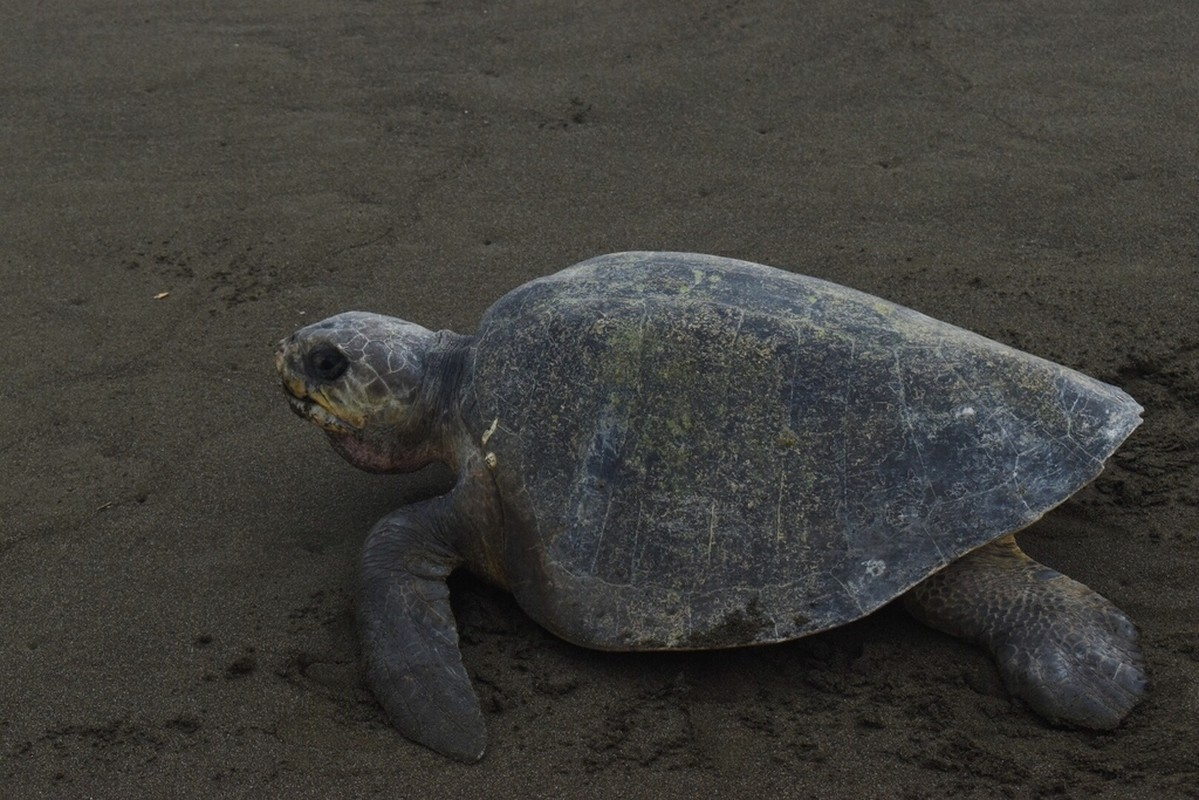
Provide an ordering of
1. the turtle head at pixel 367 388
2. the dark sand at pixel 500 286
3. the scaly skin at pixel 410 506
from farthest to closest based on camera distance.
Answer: the turtle head at pixel 367 388, the scaly skin at pixel 410 506, the dark sand at pixel 500 286

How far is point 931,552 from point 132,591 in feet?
6.75

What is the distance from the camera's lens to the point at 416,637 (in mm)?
2963

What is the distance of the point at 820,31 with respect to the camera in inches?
241

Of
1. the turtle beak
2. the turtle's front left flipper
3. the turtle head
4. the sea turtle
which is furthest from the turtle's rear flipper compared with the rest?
the turtle beak

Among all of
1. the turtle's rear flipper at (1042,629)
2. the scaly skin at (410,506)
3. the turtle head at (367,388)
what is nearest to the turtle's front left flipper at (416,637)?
the scaly skin at (410,506)

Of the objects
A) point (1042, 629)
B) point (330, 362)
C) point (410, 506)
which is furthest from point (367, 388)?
point (1042, 629)

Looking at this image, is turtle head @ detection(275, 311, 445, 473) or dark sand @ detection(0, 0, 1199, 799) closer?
dark sand @ detection(0, 0, 1199, 799)

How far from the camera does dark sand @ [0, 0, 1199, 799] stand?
2.74 meters

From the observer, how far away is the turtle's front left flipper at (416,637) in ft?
9.12

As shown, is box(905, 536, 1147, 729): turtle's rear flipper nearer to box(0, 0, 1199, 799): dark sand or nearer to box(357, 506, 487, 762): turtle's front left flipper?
box(0, 0, 1199, 799): dark sand

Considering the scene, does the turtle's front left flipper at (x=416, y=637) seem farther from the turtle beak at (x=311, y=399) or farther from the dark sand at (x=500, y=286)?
the turtle beak at (x=311, y=399)

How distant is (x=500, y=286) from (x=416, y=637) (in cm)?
185

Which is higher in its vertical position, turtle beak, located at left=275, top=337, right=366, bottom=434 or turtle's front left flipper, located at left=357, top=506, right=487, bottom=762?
turtle beak, located at left=275, top=337, right=366, bottom=434

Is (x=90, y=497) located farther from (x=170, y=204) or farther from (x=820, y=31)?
(x=820, y=31)
